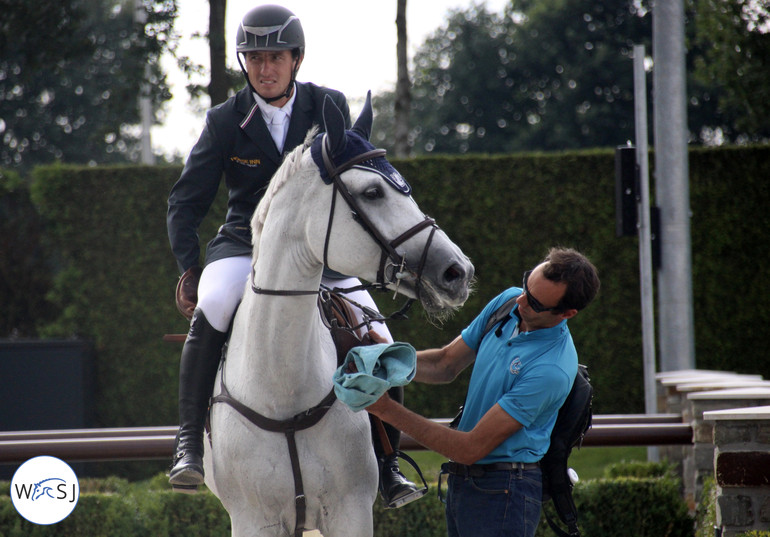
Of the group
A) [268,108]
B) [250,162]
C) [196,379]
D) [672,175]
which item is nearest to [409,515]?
[196,379]

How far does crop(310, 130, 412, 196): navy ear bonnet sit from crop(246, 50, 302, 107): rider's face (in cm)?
64

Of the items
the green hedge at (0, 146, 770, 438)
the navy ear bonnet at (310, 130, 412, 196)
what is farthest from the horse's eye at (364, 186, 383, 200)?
the green hedge at (0, 146, 770, 438)

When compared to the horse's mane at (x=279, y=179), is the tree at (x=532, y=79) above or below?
above

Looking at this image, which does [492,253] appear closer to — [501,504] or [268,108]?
[268,108]

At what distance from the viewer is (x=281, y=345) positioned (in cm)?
324

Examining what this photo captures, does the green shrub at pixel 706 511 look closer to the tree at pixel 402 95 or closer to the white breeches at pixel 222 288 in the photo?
the white breeches at pixel 222 288

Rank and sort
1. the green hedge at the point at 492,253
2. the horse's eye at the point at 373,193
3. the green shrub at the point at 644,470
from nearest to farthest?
the horse's eye at the point at 373,193 → the green shrub at the point at 644,470 → the green hedge at the point at 492,253

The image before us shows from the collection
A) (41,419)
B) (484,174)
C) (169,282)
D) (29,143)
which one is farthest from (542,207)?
(29,143)

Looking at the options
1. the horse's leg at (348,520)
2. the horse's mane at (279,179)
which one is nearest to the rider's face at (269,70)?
the horse's mane at (279,179)

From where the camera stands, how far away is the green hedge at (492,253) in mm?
9898

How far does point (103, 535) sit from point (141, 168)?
5.27 m

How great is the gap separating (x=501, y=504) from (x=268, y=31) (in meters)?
2.18

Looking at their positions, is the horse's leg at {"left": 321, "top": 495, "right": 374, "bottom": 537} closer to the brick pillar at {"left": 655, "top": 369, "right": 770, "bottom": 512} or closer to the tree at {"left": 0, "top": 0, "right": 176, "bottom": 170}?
the brick pillar at {"left": 655, "top": 369, "right": 770, "bottom": 512}
